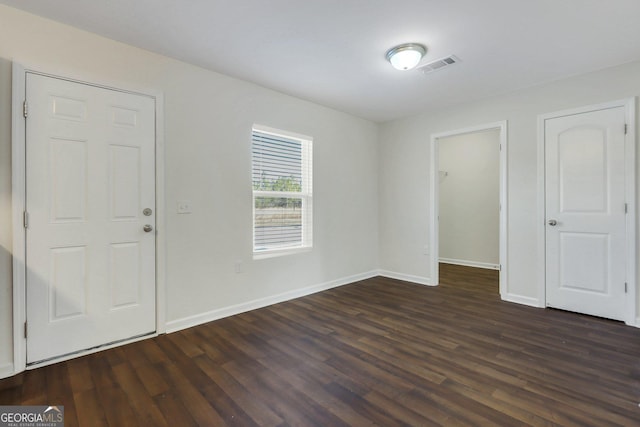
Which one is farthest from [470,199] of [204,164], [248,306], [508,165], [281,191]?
[204,164]

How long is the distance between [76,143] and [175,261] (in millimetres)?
1245

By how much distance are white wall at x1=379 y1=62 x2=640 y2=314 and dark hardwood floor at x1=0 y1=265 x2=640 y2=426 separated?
0.85 metres

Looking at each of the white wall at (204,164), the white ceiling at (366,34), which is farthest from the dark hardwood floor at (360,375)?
the white ceiling at (366,34)

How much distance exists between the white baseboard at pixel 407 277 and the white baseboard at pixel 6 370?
14.3 ft

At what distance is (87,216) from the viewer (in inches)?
95.5

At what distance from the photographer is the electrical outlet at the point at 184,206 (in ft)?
9.46

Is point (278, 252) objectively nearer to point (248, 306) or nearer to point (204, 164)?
point (248, 306)

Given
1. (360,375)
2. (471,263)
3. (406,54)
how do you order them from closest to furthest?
(360,375) < (406,54) < (471,263)

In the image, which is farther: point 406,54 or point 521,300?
point 521,300

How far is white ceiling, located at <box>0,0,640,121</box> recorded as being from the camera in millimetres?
2109

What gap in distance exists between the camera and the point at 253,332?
9.25 feet

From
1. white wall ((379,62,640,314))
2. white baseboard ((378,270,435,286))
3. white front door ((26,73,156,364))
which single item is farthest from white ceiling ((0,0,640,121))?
white baseboard ((378,270,435,286))

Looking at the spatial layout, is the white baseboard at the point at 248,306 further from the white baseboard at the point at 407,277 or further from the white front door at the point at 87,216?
the white baseboard at the point at 407,277

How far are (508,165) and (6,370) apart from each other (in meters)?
5.09
